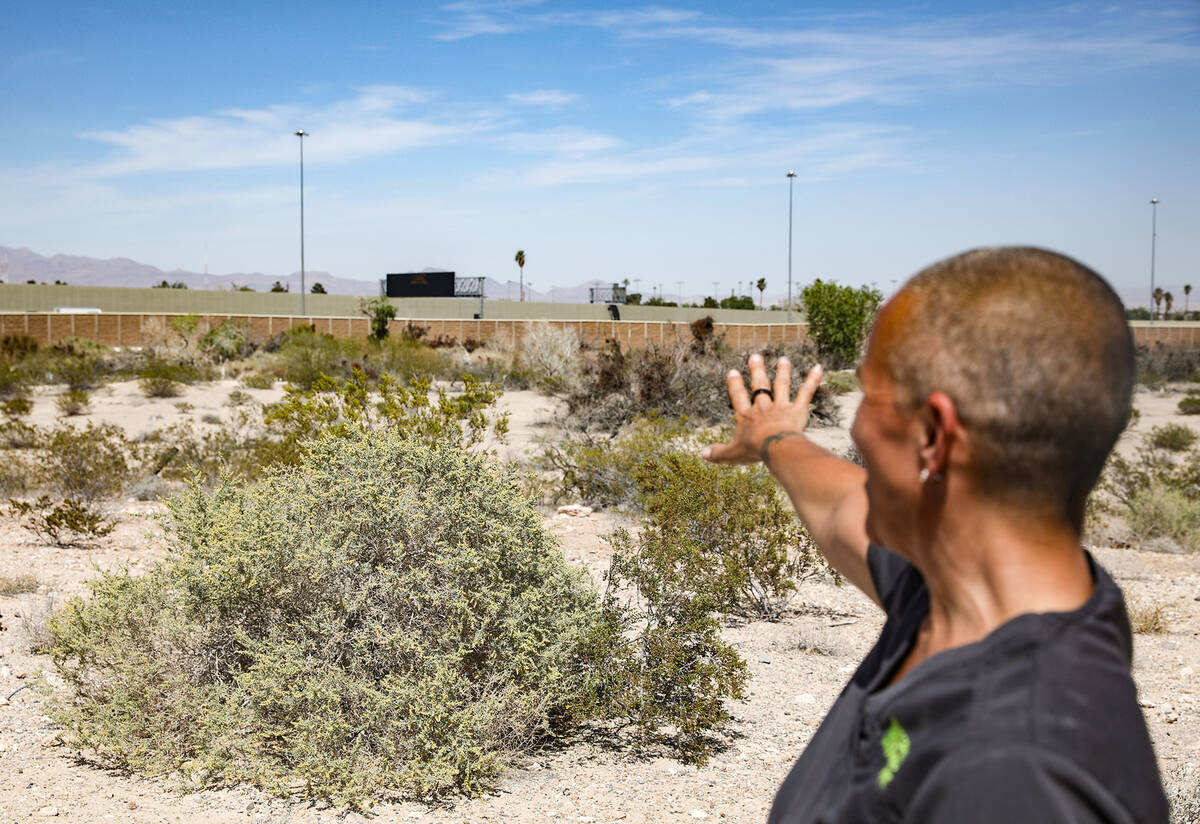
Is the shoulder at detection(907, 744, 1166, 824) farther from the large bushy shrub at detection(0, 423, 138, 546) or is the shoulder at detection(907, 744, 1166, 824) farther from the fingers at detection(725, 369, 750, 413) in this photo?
the large bushy shrub at detection(0, 423, 138, 546)

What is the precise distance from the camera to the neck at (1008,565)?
1025mm

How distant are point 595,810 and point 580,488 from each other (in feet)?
25.0

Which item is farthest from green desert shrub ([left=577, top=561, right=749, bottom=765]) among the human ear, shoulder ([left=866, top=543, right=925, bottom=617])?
the human ear

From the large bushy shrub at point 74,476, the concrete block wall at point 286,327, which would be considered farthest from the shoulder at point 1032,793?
the concrete block wall at point 286,327

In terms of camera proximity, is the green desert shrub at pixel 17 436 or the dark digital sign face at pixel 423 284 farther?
the dark digital sign face at pixel 423 284

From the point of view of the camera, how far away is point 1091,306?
1025mm

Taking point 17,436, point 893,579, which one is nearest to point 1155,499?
point 893,579

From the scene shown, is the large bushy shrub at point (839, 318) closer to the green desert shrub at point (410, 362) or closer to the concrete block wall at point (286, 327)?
the concrete block wall at point (286, 327)

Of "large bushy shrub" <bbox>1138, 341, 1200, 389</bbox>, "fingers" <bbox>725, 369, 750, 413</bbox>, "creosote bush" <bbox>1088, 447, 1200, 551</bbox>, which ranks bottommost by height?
"creosote bush" <bbox>1088, 447, 1200, 551</bbox>

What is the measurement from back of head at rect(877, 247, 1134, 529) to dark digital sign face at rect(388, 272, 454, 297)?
232ft

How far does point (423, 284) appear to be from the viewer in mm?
73250

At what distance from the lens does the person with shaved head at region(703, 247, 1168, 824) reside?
2.96 ft

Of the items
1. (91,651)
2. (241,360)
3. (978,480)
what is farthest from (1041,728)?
(241,360)

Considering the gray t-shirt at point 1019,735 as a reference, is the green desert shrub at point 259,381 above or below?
below
